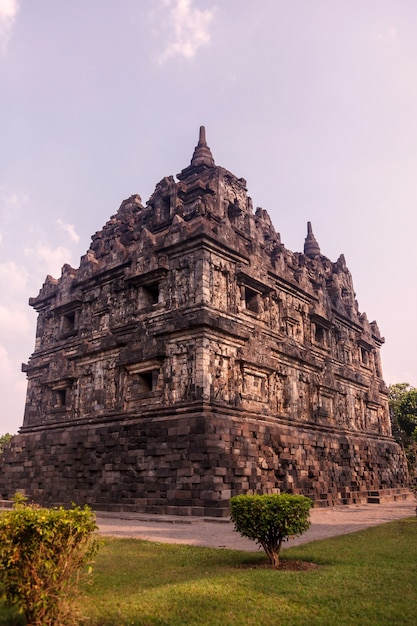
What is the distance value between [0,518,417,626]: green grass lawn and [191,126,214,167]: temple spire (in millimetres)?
18782

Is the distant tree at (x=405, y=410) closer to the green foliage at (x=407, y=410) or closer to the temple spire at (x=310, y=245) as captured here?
the green foliage at (x=407, y=410)

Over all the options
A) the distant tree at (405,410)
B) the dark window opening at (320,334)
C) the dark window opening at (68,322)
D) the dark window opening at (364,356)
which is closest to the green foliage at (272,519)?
the dark window opening at (68,322)

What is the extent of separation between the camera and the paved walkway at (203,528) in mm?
9422

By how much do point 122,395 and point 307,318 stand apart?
32.7ft

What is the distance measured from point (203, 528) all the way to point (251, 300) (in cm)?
1045

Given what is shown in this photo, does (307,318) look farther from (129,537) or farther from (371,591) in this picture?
(371,591)

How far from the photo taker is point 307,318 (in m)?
23.3

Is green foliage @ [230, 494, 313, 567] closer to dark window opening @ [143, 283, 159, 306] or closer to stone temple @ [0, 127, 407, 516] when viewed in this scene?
stone temple @ [0, 127, 407, 516]

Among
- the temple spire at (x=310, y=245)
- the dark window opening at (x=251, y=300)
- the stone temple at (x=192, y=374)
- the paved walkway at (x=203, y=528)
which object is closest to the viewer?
the paved walkway at (x=203, y=528)

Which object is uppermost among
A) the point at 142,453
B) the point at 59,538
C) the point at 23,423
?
the point at 23,423

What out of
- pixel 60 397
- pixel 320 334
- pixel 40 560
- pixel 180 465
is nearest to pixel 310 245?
pixel 320 334

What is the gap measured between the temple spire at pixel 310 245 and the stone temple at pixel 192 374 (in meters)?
5.50

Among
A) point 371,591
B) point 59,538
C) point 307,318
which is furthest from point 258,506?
point 307,318

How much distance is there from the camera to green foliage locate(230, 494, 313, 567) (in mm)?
7027
